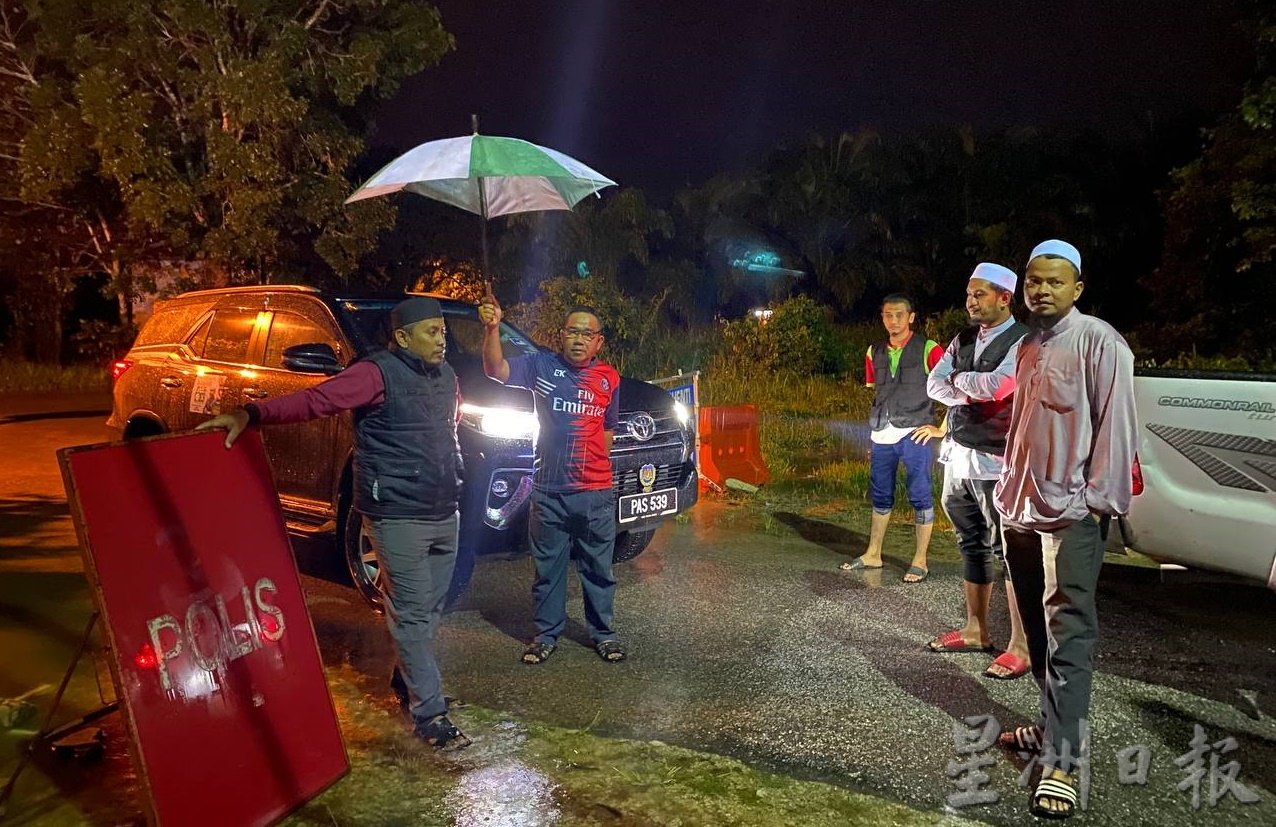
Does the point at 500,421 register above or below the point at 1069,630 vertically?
above

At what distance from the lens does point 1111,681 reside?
4.41 meters

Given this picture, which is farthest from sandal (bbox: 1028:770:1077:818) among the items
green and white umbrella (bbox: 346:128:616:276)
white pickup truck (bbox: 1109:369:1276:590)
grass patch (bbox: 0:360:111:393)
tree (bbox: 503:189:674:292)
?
tree (bbox: 503:189:674:292)

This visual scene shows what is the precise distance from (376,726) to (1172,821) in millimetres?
2959

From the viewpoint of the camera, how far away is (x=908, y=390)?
5.77 meters

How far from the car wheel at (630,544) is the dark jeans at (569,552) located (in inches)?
64.3

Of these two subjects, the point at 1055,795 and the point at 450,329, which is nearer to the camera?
the point at 1055,795

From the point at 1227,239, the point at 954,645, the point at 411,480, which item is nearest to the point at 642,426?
the point at 954,645

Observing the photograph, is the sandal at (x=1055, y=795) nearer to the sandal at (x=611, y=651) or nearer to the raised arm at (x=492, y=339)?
the sandal at (x=611, y=651)

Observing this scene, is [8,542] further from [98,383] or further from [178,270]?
[98,383]

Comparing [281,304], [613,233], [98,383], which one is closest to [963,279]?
[613,233]

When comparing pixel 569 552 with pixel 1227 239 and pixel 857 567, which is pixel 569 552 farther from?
pixel 1227 239

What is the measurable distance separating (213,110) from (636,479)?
13.3 meters

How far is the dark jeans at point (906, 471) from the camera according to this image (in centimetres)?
583

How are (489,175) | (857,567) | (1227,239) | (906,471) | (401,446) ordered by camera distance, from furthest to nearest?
(1227,239)
(857,567)
(906,471)
(489,175)
(401,446)
